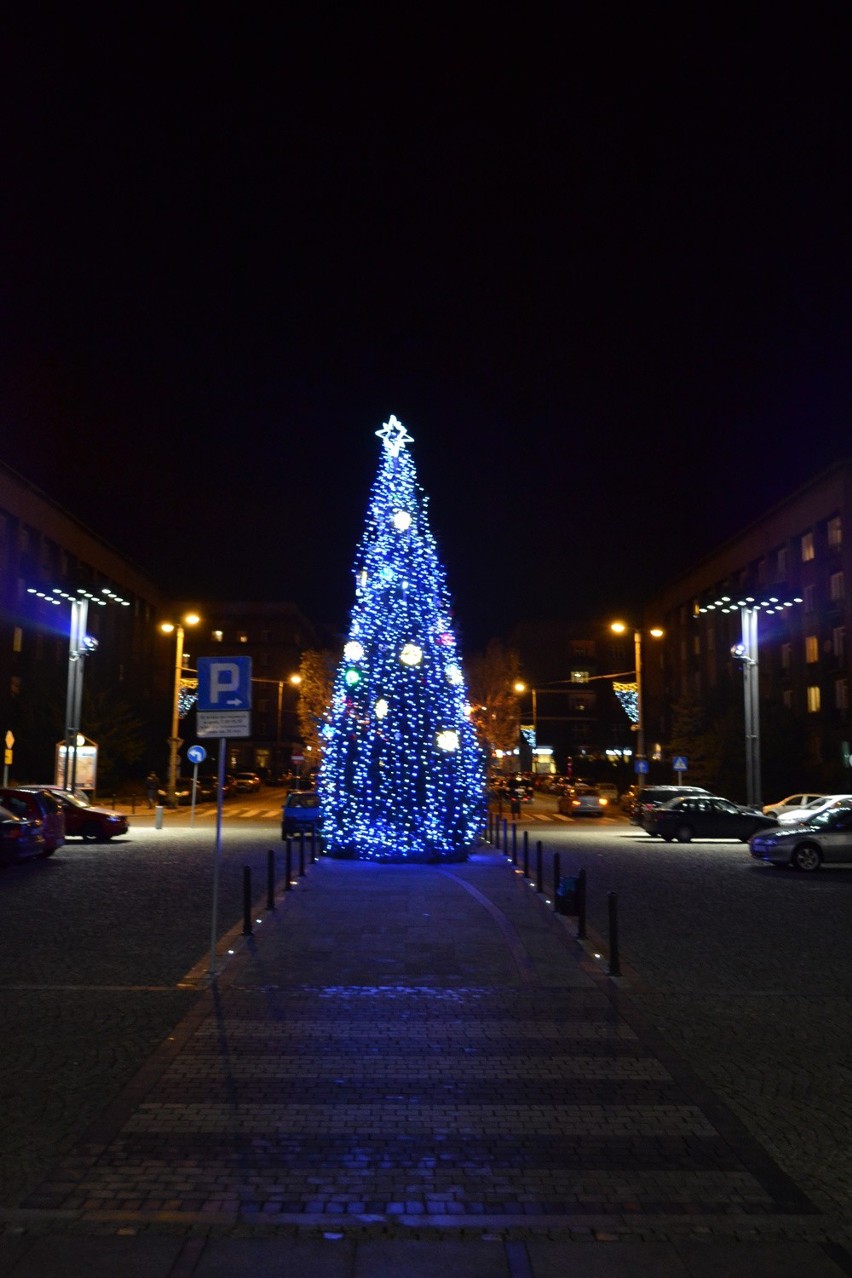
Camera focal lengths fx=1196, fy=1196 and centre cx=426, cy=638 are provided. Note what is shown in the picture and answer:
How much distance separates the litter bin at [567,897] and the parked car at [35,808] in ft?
43.0

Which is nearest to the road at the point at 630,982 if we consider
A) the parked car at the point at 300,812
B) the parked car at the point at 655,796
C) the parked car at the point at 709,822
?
the parked car at the point at 300,812

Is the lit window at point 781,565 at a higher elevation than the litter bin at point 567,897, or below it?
higher

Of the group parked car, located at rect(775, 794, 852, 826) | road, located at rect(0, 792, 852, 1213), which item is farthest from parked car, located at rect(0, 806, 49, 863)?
parked car, located at rect(775, 794, 852, 826)

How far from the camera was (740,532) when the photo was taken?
71.3m

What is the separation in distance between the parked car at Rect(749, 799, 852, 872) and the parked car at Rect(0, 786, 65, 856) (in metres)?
15.0

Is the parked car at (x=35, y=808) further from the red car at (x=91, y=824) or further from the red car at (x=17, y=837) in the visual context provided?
the red car at (x=91, y=824)

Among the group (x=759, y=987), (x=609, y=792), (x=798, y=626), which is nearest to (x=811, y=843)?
(x=759, y=987)

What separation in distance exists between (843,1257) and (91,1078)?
16.1 feet

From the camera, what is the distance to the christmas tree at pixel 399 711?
90.0 feet

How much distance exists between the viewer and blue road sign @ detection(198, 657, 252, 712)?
1223 centimetres

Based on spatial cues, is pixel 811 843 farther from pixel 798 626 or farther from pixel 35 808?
pixel 798 626

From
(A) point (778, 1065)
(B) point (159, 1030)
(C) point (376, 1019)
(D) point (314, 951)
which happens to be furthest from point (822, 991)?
(B) point (159, 1030)

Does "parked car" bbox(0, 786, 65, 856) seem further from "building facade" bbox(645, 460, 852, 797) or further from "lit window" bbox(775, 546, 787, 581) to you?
"lit window" bbox(775, 546, 787, 581)

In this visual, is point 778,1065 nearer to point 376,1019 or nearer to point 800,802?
point 376,1019
